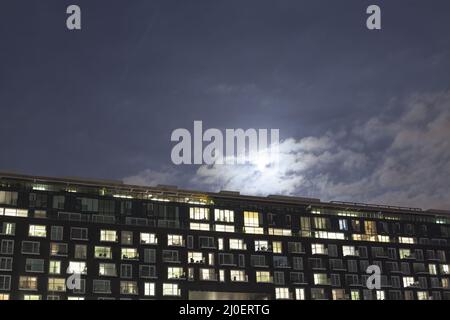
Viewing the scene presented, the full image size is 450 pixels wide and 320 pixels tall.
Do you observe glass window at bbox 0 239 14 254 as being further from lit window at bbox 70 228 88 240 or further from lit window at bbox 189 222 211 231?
lit window at bbox 189 222 211 231

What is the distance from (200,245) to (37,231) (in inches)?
1493

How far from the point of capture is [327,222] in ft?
581

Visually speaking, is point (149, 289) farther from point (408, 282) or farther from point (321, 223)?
point (408, 282)

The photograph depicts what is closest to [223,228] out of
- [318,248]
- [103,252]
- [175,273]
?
[175,273]

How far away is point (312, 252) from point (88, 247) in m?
56.5

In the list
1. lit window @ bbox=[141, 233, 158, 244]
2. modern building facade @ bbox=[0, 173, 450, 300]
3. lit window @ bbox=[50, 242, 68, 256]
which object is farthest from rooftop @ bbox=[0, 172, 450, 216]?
lit window @ bbox=[50, 242, 68, 256]

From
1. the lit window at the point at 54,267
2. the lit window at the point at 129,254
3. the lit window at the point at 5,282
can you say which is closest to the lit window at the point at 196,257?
the lit window at the point at 129,254

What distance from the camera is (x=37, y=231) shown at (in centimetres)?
14850

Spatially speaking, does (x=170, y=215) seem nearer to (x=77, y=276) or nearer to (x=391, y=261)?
(x=77, y=276)

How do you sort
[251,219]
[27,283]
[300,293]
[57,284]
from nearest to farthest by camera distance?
[27,283], [57,284], [300,293], [251,219]

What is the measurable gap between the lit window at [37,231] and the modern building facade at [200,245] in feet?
0.73

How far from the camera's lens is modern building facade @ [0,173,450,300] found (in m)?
147
